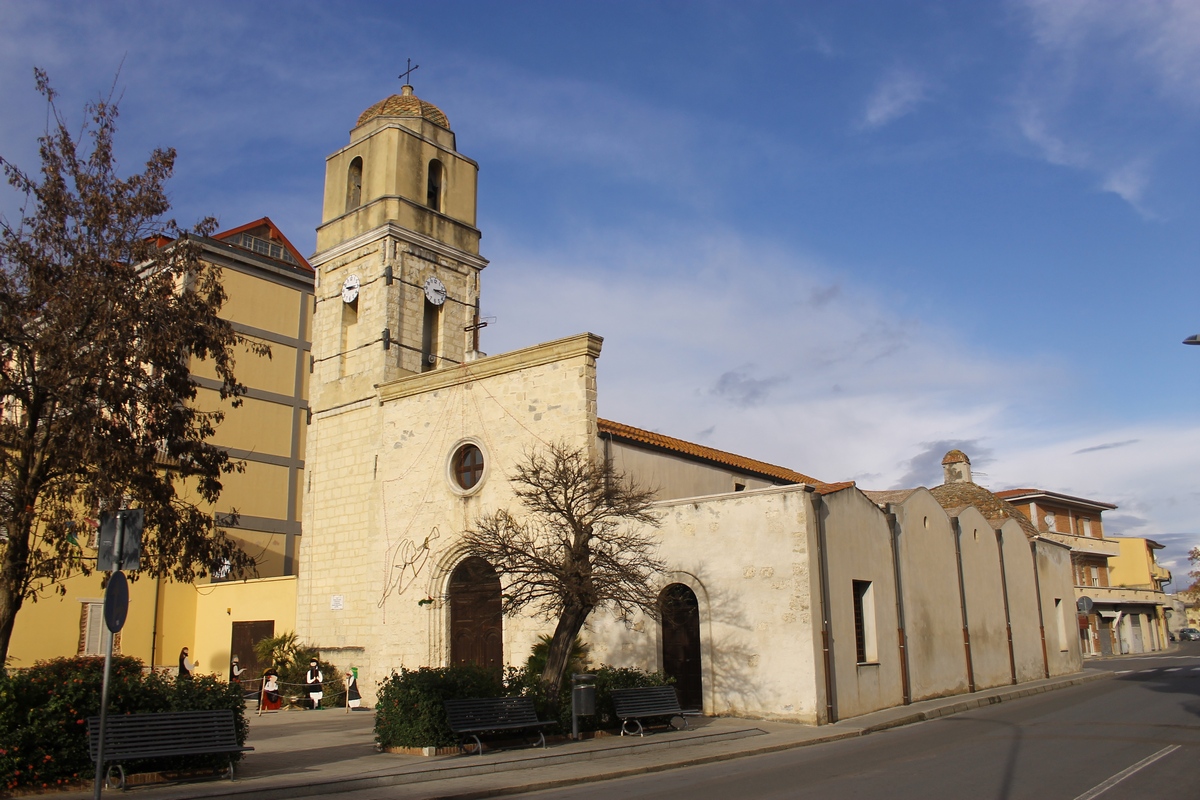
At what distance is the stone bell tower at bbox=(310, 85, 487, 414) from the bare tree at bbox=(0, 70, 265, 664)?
12.1 m

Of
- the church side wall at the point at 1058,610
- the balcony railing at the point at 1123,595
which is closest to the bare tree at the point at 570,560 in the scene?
the church side wall at the point at 1058,610

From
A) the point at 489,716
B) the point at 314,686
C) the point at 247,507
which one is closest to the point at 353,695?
the point at 314,686

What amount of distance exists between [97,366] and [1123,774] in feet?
41.1

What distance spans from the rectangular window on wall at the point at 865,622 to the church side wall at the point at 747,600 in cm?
247

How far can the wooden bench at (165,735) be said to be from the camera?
972 cm

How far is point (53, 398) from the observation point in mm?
11156

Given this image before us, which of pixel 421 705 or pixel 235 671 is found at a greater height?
pixel 421 705

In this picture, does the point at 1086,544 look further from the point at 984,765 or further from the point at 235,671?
the point at 984,765

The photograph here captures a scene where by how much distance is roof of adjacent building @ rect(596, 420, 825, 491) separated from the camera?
21.5 meters

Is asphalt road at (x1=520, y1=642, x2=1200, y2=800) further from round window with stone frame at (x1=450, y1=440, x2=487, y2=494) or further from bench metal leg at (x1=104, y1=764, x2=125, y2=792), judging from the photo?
round window with stone frame at (x1=450, y1=440, x2=487, y2=494)

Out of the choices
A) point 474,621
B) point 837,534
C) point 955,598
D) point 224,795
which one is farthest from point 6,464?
point 955,598

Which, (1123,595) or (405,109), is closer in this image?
(405,109)

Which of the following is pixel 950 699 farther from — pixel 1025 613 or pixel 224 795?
pixel 224 795

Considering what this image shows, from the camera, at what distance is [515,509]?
21.0 metres
